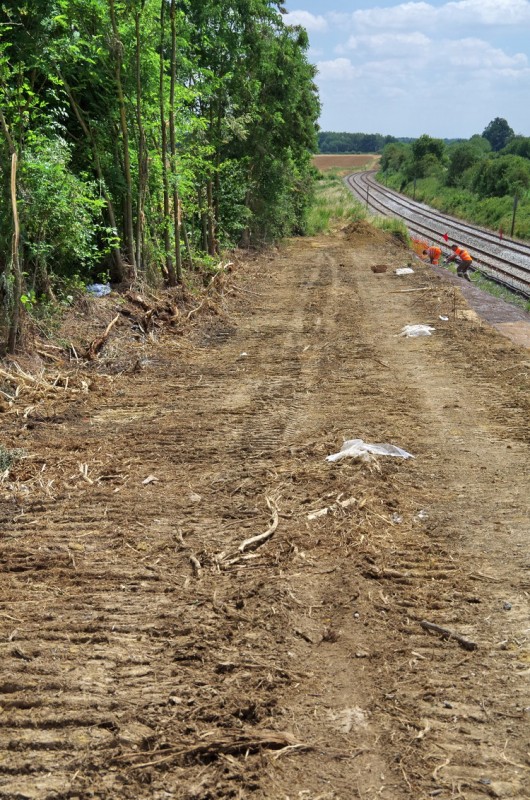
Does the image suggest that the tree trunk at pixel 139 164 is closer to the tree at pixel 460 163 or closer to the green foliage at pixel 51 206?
the green foliage at pixel 51 206

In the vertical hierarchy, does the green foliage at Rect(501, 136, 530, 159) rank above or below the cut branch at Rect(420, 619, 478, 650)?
above

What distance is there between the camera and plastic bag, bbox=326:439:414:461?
6.92m

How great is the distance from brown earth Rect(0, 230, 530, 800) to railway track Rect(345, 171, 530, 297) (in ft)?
52.5

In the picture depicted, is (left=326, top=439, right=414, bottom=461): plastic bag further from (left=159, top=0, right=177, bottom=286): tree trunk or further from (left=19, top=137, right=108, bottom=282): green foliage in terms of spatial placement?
(left=159, top=0, right=177, bottom=286): tree trunk

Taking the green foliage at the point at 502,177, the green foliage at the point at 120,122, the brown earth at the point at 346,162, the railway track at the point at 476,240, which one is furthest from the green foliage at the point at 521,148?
the green foliage at the point at 120,122

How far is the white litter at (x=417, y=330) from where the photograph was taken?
13.1 metres

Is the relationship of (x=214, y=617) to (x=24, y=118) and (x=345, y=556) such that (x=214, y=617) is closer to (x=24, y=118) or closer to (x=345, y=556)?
(x=345, y=556)

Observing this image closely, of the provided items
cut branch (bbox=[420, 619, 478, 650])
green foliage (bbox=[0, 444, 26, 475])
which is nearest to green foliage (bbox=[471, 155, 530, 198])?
green foliage (bbox=[0, 444, 26, 475])

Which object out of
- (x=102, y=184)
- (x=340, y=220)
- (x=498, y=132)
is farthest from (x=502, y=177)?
(x=498, y=132)

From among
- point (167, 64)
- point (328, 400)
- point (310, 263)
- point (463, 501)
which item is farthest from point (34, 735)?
point (310, 263)

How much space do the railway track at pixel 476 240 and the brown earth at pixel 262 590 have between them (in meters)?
16.0

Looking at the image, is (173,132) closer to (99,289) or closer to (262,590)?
(99,289)

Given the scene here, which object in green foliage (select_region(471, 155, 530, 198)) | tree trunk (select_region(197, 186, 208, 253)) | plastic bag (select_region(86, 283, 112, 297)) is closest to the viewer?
plastic bag (select_region(86, 283, 112, 297))

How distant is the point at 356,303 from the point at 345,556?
11879 millimetres
